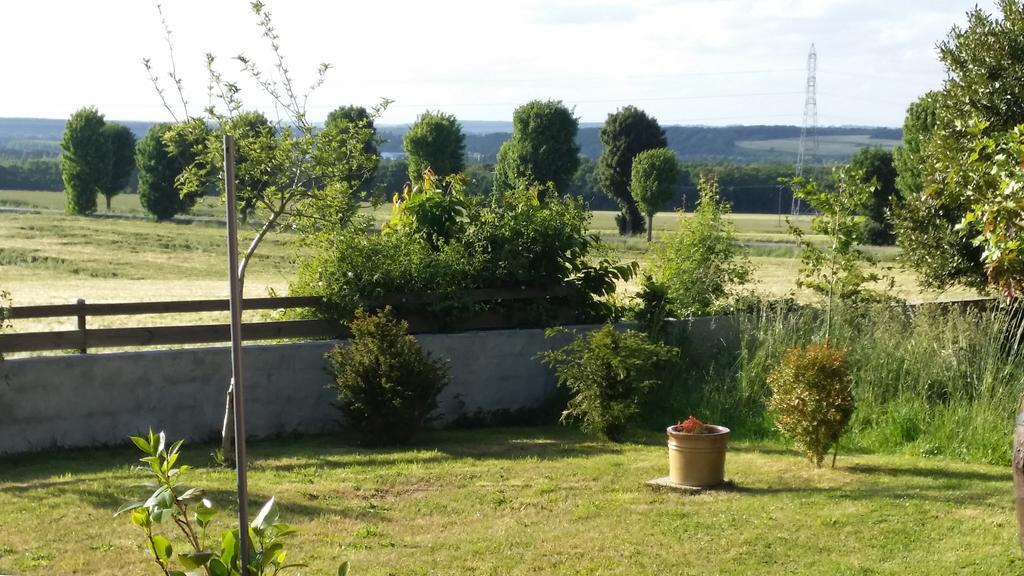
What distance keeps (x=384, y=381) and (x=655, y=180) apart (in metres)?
54.8

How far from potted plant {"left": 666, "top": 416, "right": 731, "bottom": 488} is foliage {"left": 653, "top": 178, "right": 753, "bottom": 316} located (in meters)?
5.65

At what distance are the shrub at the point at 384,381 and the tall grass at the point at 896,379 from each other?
9.68ft

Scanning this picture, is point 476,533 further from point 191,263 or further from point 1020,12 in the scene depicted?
point 191,263

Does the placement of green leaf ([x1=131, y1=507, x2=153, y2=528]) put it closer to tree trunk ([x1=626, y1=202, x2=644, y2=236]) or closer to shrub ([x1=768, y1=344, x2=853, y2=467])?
shrub ([x1=768, y1=344, x2=853, y2=467])

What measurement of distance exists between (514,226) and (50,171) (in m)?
144

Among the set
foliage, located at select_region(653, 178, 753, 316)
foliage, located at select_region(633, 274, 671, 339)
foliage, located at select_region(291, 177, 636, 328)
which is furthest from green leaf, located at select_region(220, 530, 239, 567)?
foliage, located at select_region(653, 178, 753, 316)

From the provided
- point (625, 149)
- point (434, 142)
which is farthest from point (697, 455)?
point (625, 149)

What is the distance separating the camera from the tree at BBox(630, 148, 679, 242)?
65000 mm

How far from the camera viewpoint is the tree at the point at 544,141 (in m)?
66.8

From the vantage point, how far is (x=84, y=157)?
7875cm

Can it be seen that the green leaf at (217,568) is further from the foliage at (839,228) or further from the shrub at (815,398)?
the foliage at (839,228)

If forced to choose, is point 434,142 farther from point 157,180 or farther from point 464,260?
point 464,260

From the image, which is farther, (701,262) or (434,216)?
(701,262)

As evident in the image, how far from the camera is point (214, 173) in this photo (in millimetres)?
11422
